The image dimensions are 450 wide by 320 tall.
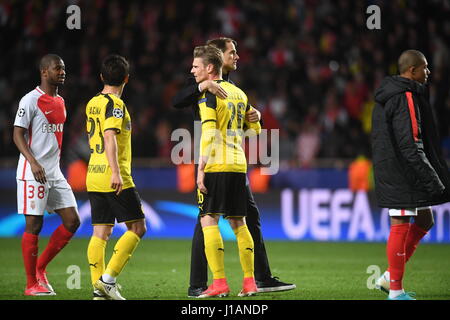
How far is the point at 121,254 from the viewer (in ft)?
Result: 22.4

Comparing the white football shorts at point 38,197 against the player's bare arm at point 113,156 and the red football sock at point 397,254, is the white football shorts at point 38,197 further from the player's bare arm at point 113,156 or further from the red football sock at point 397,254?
the red football sock at point 397,254

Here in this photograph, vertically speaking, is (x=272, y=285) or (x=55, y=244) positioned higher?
(x=55, y=244)

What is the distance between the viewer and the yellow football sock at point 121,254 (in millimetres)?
6770

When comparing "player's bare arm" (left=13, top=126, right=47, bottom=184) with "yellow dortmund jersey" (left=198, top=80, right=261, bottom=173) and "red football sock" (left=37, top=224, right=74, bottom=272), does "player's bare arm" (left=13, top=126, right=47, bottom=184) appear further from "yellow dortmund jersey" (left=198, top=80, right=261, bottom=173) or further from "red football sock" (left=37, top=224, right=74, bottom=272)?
"yellow dortmund jersey" (left=198, top=80, right=261, bottom=173)

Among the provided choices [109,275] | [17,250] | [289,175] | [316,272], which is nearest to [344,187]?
[289,175]

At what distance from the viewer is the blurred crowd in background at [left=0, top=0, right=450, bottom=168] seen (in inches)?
595

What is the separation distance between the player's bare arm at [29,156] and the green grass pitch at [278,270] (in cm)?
100

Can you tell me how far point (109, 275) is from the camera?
6762 mm

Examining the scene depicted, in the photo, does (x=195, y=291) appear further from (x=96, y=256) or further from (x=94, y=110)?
(x=94, y=110)

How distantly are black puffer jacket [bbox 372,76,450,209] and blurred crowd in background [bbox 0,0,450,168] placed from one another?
293 inches

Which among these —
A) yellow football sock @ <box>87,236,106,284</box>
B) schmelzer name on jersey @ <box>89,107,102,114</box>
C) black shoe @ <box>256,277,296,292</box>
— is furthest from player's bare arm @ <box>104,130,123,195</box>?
black shoe @ <box>256,277,296,292</box>

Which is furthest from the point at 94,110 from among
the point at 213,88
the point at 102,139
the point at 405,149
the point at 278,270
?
the point at 278,270

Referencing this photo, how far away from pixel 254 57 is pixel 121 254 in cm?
1079
